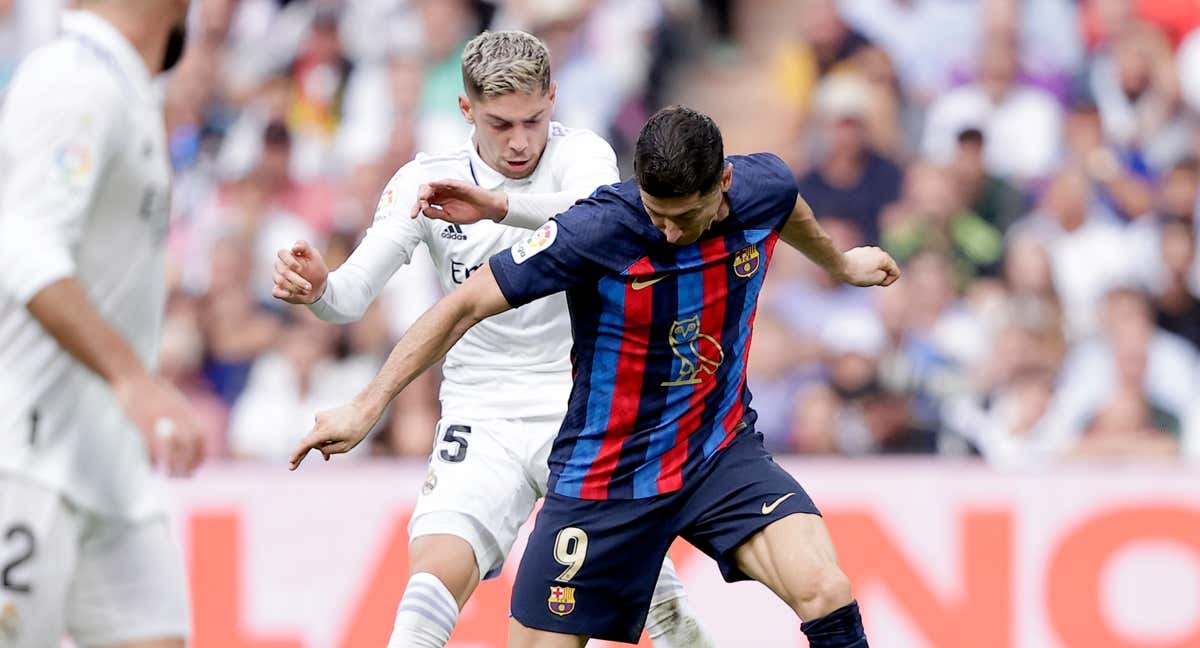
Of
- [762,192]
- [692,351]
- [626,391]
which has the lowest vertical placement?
[626,391]

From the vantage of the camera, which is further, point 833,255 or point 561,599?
point 833,255

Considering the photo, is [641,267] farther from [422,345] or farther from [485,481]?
[485,481]

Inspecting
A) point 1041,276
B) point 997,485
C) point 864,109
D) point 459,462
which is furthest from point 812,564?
point 864,109

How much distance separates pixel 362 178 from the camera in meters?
11.0

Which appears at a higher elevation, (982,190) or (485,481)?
(982,190)

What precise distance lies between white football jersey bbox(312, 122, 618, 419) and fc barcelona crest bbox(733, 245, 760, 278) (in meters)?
0.57

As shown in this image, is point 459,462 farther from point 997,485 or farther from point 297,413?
point 297,413

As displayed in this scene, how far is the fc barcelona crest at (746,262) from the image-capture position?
17.3 feet

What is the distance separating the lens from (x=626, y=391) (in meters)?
5.30

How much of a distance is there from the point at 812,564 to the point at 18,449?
2381mm

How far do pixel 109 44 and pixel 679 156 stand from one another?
5.54 feet

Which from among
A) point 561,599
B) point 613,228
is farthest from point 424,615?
point 613,228

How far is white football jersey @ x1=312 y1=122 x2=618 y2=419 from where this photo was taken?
18.5 feet

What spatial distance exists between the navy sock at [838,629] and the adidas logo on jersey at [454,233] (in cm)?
175
